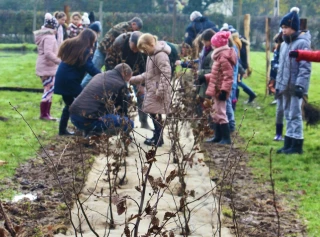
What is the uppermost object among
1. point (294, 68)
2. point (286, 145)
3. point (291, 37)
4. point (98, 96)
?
point (291, 37)

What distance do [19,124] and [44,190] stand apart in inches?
175

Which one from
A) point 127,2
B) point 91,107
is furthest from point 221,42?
point 127,2

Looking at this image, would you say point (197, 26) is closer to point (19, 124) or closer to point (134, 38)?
point (19, 124)

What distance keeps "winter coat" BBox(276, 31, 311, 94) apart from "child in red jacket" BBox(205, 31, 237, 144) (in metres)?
0.75

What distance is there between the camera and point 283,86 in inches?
351

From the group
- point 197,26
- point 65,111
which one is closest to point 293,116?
point 65,111

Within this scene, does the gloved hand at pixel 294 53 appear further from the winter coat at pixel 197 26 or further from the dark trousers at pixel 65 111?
the winter coat at pixel 197 26

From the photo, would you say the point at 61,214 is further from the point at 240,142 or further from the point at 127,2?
the point at 127,2

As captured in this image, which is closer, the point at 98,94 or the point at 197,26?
the point at 98,94

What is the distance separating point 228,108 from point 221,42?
5.03 feet

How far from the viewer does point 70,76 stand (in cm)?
961

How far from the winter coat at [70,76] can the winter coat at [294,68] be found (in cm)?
246

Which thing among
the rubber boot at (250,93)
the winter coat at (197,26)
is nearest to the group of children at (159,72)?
the rubber boot at (250,93)

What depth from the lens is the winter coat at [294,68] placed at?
8680 millimetres
